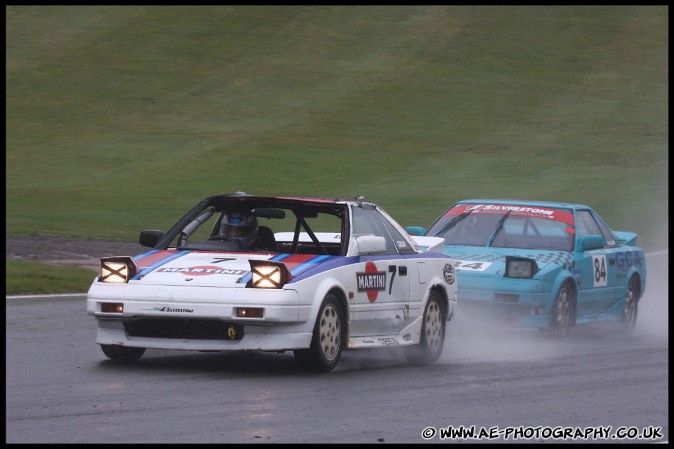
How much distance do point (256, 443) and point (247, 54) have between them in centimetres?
4547

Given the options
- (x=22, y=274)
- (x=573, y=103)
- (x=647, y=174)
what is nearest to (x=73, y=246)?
(x=22, y=274)

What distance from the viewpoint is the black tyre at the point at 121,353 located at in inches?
403

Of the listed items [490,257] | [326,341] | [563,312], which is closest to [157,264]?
[326,341]

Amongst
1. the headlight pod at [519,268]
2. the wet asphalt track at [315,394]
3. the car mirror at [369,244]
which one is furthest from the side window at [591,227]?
the car mirror at [369,244]

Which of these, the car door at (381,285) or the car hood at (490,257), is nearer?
the car door at (381,285)

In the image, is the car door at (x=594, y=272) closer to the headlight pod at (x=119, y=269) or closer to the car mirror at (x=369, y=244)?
the car mirror at (x=369, y=244)

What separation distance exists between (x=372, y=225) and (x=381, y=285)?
74 cm

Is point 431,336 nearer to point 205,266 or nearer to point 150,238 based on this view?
point 205,266

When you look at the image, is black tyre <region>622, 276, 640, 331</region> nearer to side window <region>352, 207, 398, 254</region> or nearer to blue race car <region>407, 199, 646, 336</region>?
blue race car <region>407, 199, 646, 336</region>

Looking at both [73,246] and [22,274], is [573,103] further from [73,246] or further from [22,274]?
[22,274]

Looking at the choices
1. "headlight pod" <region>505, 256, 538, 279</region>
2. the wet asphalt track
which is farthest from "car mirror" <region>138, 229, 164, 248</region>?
"headlight pod" <region>505, 256, 538, 279</region>

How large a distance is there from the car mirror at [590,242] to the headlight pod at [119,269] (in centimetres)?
576

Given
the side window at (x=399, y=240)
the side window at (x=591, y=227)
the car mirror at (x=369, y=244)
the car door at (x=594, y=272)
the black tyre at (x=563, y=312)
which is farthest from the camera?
the side window at (x=591, y=227)

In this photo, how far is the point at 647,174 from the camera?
126 feet
